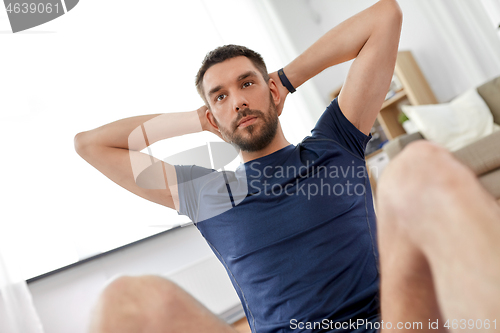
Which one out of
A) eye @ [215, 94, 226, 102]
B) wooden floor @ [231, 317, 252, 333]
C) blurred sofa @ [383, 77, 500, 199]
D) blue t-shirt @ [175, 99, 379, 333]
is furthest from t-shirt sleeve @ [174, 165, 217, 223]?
blurred sofa @ [383, 77, 500, 199]

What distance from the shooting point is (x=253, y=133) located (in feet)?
3.58

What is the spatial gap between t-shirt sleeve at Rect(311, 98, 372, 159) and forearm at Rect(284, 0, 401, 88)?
0.21 m

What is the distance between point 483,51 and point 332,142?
306 centimetres

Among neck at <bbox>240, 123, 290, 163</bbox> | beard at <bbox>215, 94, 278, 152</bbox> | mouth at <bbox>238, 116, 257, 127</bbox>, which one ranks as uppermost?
mouth at <bbox>238, 116, 257, 127</bbox>

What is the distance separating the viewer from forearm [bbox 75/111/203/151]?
1196 mm

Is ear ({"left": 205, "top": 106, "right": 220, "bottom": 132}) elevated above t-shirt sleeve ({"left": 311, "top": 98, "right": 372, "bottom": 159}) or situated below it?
above

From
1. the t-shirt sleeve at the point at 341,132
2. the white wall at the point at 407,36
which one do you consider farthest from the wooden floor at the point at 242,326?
the white wall at the point at 407,36

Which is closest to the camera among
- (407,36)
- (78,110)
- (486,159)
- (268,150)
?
(268,150)

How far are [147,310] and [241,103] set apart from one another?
703 mm

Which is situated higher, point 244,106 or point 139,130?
point 139,130

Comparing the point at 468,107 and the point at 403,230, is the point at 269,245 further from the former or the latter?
the point at 468,107

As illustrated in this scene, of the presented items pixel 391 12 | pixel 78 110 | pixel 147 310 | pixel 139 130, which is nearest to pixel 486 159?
pixel 391 12

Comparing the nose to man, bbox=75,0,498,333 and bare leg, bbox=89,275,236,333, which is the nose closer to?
man, bbox=75,0,498,333

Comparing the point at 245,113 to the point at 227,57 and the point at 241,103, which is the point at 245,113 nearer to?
the point at 241,103
